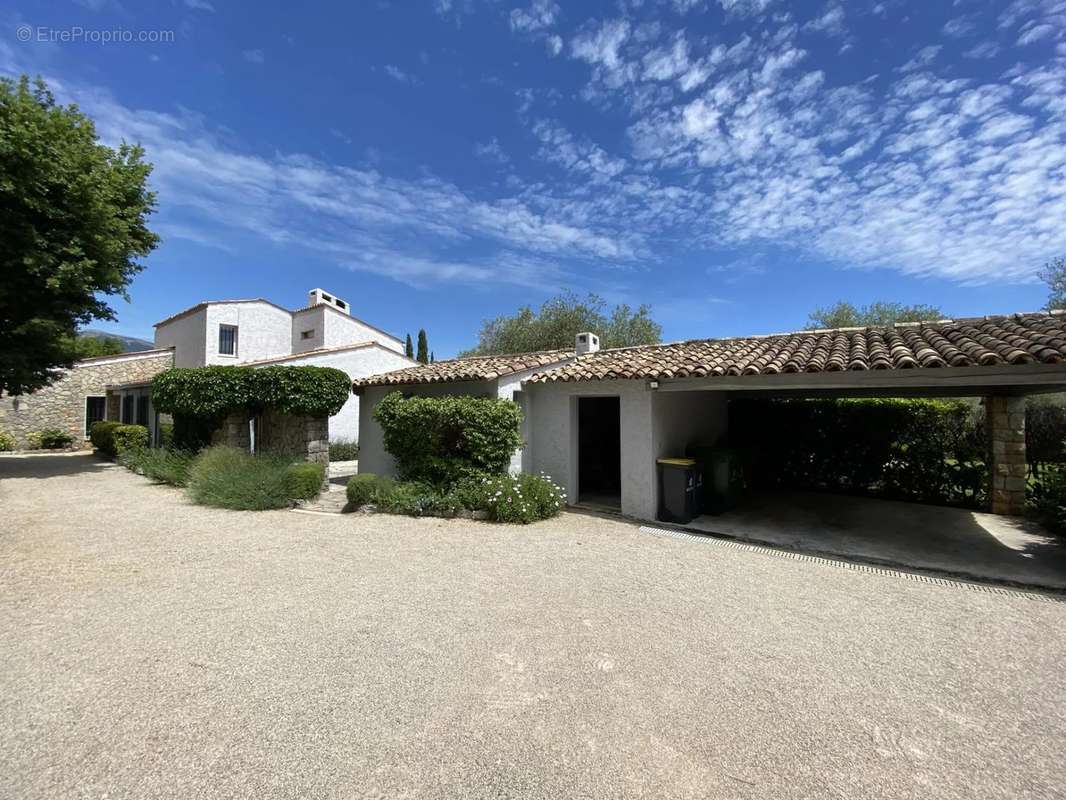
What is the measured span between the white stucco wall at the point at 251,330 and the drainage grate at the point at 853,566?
936 inches

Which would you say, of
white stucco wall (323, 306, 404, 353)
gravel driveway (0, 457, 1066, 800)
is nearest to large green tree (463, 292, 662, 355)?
white stucco wall (323, 306, 404, 353)

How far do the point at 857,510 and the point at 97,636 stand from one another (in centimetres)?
1326

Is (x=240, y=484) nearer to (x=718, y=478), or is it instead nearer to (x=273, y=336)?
(x=718, y=478)

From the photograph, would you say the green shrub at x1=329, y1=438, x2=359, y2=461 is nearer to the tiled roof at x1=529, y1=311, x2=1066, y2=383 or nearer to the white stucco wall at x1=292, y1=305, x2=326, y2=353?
the white stucco wall at x1=292, y1=305, x2=326, y2=353

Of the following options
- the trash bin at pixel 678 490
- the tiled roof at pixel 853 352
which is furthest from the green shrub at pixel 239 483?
the trash bin at pixel 678 490

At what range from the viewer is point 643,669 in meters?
3.79

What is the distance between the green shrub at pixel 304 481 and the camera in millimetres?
10484

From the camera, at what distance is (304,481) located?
1062cm

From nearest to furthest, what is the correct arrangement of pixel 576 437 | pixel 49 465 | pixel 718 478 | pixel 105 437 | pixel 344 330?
pixel 718 478
pixel 576 437
pixel 49 465
pixel 105 437
pixel 344 330

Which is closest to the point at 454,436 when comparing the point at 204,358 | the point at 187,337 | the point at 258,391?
the point at 258,391

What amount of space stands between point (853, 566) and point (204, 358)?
89.2 feet

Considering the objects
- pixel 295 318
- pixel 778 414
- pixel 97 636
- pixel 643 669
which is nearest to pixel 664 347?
pixel 778 414

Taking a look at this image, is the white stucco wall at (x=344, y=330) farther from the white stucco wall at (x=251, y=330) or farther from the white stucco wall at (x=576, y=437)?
the white stucco wall at (x=576, y=437)

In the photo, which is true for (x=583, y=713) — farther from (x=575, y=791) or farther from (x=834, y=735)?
(x=834, y=735)
